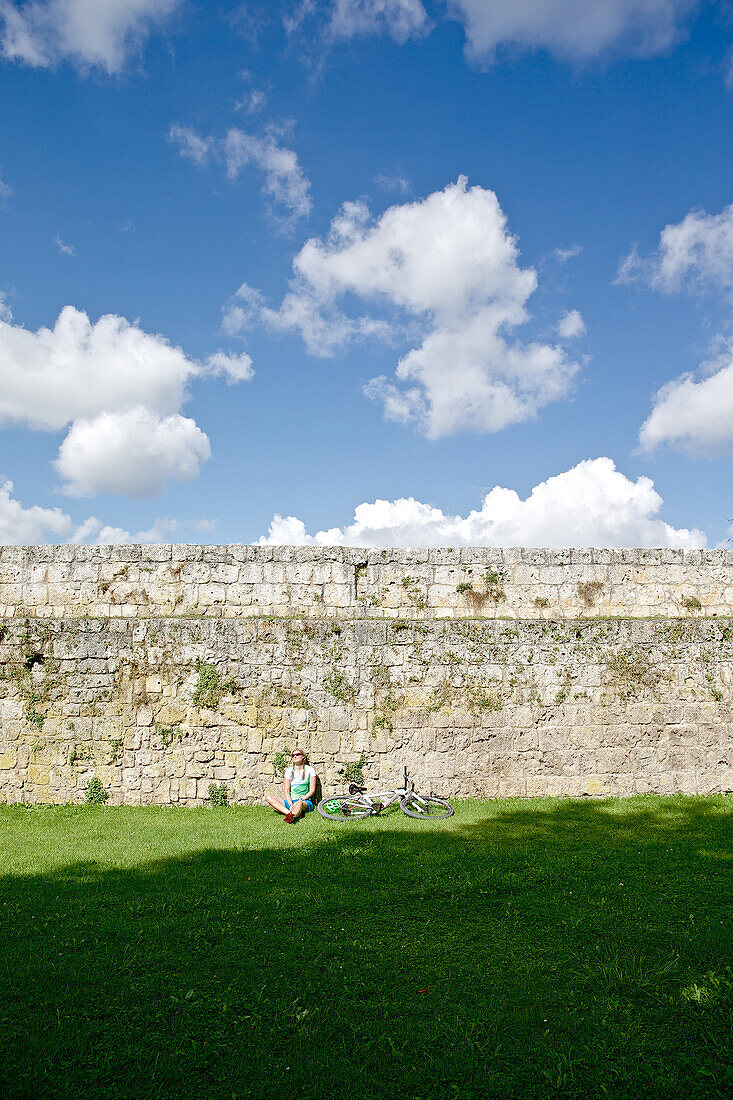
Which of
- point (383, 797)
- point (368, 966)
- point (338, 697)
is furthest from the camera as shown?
point (338, 697)

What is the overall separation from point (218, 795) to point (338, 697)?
7.26 feet

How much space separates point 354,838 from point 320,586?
3968 mm

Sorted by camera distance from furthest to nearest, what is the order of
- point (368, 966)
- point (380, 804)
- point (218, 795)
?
point (218, 795) → point (380, 804) → point (368, 966)

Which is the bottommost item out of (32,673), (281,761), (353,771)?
(353,771)

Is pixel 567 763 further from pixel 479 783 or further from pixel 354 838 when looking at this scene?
pixel 354 838

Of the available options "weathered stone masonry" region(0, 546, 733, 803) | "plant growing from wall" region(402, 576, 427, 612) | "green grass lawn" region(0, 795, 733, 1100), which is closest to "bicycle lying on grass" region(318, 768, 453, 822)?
"weathered stone masonry" region(0, 546, 733, 803)

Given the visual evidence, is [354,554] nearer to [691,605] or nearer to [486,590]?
[486,590]

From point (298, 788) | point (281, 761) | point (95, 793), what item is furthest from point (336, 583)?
point (95, 793)

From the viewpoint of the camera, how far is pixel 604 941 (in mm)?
4699

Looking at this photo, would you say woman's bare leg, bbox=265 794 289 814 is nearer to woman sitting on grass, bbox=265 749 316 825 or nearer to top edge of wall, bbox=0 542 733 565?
woman sitting on grass, bbox=265 749 316 825

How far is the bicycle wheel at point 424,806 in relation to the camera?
859 cm

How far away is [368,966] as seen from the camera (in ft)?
→ 14.2

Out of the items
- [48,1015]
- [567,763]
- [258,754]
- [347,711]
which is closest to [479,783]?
[567,763]

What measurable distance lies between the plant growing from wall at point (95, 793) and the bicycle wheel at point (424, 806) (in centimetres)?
435
